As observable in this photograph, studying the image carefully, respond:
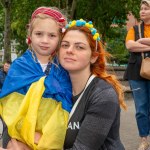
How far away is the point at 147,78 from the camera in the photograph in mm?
5688

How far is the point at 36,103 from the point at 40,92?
8 cm

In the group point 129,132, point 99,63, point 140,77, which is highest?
point 99,63

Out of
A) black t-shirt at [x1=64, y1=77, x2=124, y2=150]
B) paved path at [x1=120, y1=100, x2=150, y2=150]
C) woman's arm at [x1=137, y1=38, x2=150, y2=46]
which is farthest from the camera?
paved path at [x1=120, y1=100, x2=150, y2=150]

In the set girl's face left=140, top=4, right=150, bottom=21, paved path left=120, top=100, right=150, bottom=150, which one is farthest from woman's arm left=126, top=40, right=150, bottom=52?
paved path left=120, top=100, right=150, bottom=150

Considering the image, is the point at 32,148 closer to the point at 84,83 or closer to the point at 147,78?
the point at 84,83

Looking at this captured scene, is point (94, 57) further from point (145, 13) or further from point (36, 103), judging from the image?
point (145, 13)

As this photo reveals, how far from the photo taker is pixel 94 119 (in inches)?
101

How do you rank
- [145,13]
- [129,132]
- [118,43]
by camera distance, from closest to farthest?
[145,13] < [129,132] < [118,43]

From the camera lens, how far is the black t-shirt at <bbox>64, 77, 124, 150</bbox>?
255 cm

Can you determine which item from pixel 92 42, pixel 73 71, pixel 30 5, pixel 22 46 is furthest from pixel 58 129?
pixel 22 46

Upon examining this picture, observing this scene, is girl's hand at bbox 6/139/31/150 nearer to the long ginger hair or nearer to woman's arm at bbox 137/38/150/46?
the long ginger hair

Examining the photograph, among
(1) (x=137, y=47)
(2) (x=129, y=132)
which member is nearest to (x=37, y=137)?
(1) (x=137, y=47)

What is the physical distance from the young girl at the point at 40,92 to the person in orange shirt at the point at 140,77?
3.04m

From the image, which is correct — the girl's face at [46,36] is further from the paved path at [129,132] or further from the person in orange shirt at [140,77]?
the paved path at [129,132]
